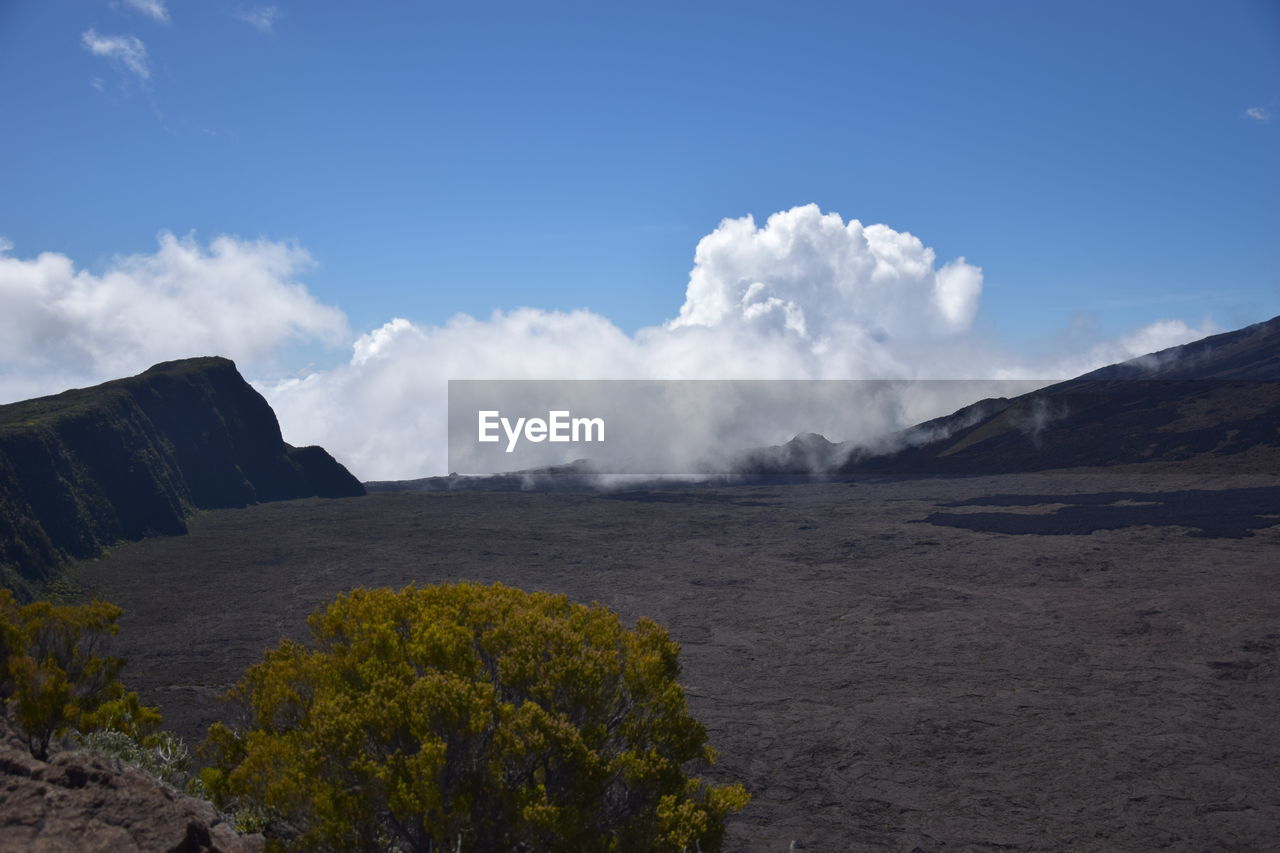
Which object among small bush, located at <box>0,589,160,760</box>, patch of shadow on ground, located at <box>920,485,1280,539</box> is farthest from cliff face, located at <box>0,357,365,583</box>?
patch of shadow on ground, located at <box>920,485,1280,539</box>

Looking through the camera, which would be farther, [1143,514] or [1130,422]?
[1130,422]

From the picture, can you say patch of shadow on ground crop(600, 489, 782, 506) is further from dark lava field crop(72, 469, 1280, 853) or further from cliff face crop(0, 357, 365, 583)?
cliff face crop(0, 357, 365, 583)

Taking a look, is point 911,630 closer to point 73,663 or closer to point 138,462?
point 73,663

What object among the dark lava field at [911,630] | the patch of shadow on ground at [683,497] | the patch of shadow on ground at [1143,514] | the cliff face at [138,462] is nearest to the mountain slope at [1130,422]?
the dark lava field at [911,630]

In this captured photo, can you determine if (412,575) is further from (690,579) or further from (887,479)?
(887,479)

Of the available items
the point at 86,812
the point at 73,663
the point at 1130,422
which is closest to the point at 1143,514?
the point at 1130,422

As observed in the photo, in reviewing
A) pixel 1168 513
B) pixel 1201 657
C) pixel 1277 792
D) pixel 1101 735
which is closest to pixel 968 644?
pixel 1201 657
